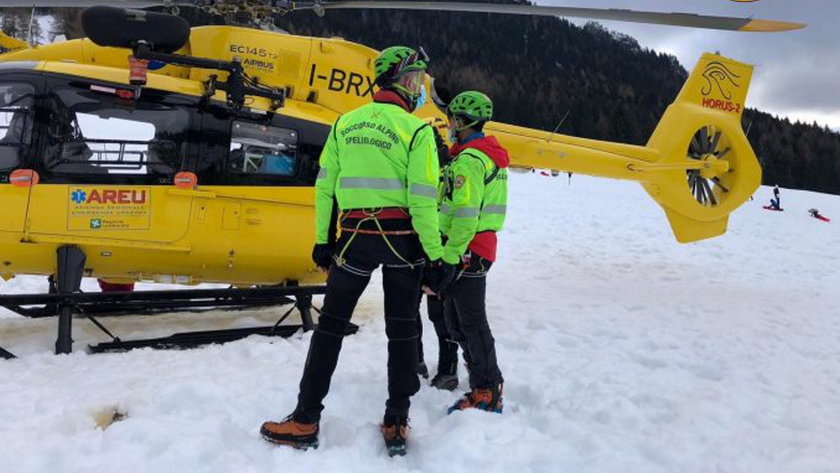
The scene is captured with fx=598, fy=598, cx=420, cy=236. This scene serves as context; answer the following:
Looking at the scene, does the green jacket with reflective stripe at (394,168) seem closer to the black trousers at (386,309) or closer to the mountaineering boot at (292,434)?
the black trousers at (386,309)

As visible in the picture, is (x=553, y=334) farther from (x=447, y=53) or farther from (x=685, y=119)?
(x=447, y=53)

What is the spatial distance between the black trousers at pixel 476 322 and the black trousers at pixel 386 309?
0.67m

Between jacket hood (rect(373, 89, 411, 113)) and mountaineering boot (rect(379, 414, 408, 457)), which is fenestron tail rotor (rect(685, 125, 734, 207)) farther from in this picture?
mountaineering boot (rect(379, 414, 408, 457))

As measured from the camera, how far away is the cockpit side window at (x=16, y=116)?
443 centimetres

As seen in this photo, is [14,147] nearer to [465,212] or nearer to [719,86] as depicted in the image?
[465,212]

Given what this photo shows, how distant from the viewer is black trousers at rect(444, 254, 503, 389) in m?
3.75

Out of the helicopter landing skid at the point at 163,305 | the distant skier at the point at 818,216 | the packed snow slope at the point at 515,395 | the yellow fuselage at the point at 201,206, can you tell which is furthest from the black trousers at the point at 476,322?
the distant skier at the point at 818,216

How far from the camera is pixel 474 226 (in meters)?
3.60

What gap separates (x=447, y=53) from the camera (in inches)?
2677

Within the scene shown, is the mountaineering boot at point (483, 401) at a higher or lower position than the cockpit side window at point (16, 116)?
lower

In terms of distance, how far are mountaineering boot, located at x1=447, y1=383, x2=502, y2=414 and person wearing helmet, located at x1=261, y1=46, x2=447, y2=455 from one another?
603 mm

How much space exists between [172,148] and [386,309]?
270cm

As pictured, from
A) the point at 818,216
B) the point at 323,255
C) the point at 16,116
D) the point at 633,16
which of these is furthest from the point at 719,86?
the point at 818,216

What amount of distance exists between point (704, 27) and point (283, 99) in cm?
355
